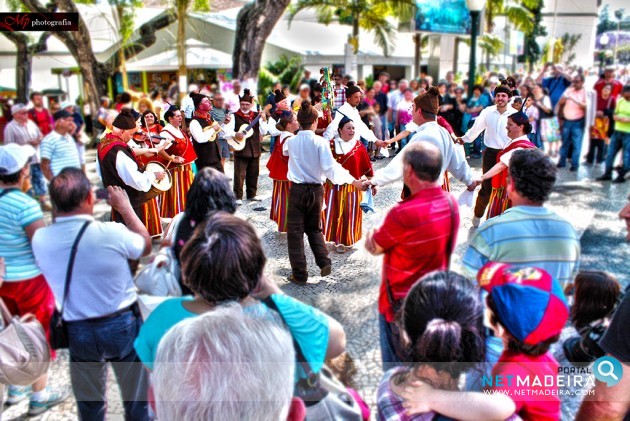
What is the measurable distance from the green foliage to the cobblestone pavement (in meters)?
9.52

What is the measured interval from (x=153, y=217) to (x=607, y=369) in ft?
17.7

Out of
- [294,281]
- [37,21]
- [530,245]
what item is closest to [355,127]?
[294,281]

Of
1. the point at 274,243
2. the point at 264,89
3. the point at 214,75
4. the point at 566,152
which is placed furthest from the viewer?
the point at 214,75

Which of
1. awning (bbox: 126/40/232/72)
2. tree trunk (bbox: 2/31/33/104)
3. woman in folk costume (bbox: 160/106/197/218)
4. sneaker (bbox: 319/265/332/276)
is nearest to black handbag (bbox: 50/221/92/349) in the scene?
sneaker (bbox: 319/265/332/276)

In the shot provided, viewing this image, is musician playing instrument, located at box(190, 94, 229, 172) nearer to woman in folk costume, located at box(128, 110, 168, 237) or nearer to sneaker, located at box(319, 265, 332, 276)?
woman in folk costume, located at box(128, 110, 168, 237)

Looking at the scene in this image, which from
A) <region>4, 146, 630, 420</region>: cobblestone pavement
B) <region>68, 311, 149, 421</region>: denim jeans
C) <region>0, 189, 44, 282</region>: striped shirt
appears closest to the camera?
<region>68, 311, 149, 421</region>: denim jeans

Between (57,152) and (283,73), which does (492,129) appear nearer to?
(57,152)

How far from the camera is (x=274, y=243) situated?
639 centimetres

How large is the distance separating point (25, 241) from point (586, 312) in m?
3.21

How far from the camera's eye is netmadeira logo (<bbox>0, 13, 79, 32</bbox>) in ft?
25.7

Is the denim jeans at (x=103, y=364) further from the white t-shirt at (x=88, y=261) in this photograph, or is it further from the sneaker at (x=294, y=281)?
the sneaker at (x=294, y=281)

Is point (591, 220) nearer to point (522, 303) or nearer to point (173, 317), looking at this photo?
point (522, 303)

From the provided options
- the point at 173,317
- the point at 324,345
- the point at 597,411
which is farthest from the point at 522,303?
the point at 173,317

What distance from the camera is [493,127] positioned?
19.9ft
